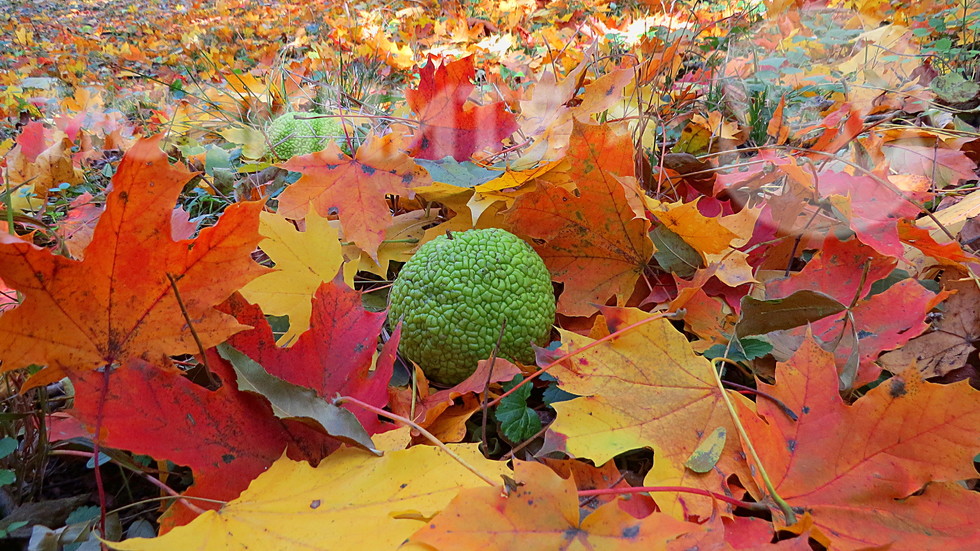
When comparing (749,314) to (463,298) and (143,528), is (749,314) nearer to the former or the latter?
(463,298)

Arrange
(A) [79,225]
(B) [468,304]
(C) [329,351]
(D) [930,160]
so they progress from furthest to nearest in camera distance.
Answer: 1. (A) [79,225]
2. (D) [930,160]
3. (B) [468,304]
4. (C) [329,351]

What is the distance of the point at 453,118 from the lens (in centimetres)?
126

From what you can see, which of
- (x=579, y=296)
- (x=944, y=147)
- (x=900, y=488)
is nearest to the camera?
(x=900, y=488)

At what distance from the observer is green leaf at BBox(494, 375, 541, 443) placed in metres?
0.79

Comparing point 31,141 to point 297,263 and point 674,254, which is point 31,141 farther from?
point 674,254

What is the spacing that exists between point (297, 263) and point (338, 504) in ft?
1.54

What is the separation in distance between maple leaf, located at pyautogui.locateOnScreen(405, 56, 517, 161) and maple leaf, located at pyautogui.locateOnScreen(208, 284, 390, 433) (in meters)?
0.55

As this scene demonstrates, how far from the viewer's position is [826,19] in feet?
8.32

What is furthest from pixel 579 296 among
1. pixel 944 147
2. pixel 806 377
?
pixel 944 147

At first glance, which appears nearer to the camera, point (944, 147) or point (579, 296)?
point (579, 296)

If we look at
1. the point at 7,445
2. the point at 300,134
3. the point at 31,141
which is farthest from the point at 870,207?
the point at 31,141

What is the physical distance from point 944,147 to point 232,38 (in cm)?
669

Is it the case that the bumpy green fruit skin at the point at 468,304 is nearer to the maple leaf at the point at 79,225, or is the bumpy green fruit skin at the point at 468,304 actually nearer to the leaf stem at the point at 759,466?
the leaf stem at the point at 759,466

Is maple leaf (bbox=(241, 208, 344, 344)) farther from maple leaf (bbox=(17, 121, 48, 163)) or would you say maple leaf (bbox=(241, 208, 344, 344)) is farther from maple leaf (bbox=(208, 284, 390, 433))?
maple leaf (bbox=(17, 121, 48, 163))
